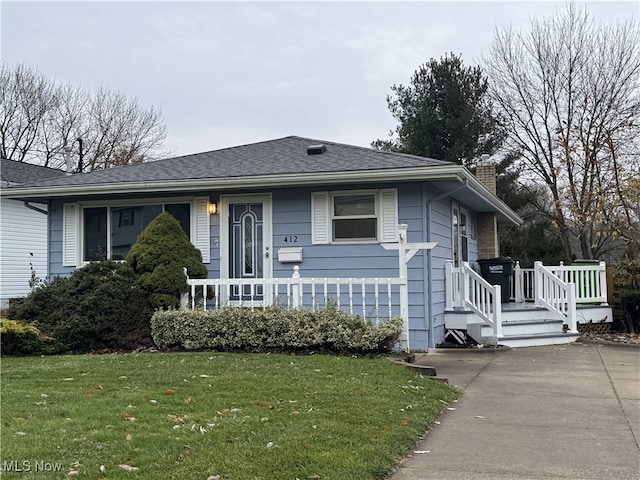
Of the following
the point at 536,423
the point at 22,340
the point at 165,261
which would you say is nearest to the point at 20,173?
the point at 165,261

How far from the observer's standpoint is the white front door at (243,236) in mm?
10734

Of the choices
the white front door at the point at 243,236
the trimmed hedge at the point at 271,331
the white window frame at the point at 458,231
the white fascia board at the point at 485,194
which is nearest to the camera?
the trimmed hedge at the point at 271,331

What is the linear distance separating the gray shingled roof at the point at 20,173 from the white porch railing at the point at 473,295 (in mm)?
12219

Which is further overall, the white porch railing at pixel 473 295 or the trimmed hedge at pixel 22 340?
the white porch railing at pixel 473 295

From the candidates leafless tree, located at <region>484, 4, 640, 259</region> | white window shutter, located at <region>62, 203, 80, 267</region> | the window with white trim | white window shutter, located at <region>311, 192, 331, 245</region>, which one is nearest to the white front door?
white window shutter, located at <region>311, 192, 331, 245</region>

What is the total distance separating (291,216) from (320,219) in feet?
1.78

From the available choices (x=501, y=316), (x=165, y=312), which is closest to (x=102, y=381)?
(x=165, y=312)

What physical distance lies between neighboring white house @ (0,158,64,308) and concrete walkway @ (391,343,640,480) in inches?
542

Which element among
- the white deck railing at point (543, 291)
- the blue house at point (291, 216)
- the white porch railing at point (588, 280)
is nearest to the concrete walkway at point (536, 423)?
the white deck railing at point (543, 291)

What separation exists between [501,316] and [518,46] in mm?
15363

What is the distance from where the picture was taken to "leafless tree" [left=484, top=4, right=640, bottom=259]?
19859 millimetres

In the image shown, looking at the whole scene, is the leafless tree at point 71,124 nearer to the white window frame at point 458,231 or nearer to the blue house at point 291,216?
the blue house at point 291,216

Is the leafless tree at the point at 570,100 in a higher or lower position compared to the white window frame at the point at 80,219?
higher

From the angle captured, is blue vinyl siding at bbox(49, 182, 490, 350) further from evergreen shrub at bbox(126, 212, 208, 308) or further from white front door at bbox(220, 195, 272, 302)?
evergreen shrub at bbox(126, 212, 208, 308)
